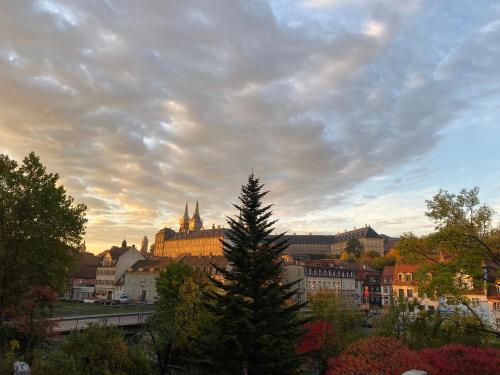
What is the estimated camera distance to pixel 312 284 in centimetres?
8788

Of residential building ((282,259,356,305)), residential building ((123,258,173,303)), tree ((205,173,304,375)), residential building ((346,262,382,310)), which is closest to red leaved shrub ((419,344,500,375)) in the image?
tree ((205,173,304,375))

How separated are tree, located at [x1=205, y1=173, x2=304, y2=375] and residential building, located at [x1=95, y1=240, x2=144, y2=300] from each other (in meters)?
88.8

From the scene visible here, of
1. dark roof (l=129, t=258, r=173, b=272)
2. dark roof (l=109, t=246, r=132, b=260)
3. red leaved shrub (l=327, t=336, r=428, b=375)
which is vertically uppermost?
dark roof (l=109, t=246, r=132, b=260)

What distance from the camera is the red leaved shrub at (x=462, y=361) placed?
18.1m

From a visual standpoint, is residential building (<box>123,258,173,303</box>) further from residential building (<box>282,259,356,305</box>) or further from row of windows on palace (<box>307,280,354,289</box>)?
row of windows on palace (<box>307,280,354,289</box>)

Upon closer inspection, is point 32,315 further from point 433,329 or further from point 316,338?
point 433,329

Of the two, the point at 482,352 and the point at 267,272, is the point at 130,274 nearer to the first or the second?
the point at 267,272

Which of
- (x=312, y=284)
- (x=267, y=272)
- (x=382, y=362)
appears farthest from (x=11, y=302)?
(x=312, y=284)

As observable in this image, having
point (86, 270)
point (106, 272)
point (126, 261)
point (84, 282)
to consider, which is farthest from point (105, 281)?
point (86, 270)

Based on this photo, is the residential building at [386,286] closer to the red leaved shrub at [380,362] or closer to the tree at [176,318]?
the tree at [176,318]

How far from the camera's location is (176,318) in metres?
34.4

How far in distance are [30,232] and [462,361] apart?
3016 cm

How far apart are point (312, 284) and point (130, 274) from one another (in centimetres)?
5085

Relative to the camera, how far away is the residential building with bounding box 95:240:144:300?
11106 centimetres
